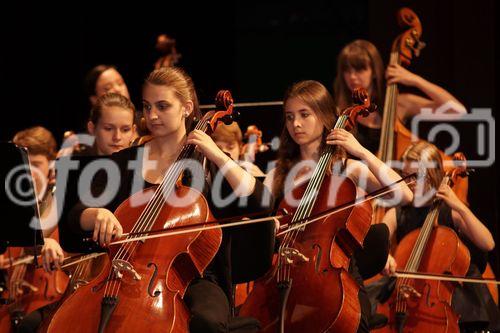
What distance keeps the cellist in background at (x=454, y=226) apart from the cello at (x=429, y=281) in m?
0.06

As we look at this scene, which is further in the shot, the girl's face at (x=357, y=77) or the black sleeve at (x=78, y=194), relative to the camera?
the girl's face at (x=357, y=77)

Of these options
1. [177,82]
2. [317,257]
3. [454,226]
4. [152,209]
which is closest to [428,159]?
[454,226]

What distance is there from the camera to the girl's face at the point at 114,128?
3.00 m

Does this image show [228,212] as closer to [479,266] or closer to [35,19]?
[479,266]

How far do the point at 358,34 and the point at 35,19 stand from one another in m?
1.77

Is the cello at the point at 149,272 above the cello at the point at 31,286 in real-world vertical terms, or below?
above

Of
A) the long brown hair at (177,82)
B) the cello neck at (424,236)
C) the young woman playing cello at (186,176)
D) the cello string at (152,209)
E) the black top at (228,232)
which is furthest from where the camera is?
the cello neck at (424,236)

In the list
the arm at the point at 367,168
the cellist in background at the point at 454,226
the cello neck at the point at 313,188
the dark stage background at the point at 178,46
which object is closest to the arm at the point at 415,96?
the dark stage background at the point at 178,46

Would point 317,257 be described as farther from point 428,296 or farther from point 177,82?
point 177,82

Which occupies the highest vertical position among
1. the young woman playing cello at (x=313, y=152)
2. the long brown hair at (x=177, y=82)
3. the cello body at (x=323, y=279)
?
the long brown hair at (x=177, y=82)

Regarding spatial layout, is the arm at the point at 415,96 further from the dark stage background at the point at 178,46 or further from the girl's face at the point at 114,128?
the girl's face at the point at 114,128

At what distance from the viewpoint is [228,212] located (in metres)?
2.47

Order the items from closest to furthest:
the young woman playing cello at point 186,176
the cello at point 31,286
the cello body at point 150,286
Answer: the cello body at point 150,286
the young woman playing cello at point 186,176
the cello at point 31,286

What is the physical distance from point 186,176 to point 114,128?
25.3 inches
